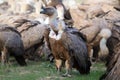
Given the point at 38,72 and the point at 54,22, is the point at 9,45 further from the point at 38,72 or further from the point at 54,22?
the point at 54,22

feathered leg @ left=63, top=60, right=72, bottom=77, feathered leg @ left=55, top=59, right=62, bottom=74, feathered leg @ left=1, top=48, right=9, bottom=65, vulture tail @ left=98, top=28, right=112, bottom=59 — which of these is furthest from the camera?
feathered leg @ left=1, top=48, right=9, bottom=65

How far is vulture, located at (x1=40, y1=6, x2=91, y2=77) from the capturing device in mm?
10008

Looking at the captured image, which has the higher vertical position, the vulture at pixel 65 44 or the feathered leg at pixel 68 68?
the vulture at pixel 65 44

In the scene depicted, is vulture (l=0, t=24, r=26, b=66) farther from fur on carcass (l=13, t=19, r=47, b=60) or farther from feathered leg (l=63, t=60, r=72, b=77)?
feathered leg (l=63, t=60, r=72, b=77)

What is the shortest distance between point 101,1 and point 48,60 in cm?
598

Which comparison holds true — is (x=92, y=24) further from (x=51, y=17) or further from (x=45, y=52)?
(x=51, y=17)

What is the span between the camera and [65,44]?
9.98 m

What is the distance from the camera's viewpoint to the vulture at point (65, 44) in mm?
10008

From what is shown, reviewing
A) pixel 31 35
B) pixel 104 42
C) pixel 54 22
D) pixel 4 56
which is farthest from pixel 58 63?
pixel 31 35

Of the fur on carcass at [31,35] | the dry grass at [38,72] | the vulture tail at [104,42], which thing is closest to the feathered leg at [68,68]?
the dry grass at [38,72]

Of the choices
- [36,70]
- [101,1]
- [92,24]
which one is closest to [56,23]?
[36,70]

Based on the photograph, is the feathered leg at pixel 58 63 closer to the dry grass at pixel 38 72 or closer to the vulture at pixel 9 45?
the dry grass at pixel 38 72

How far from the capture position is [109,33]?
490 inches

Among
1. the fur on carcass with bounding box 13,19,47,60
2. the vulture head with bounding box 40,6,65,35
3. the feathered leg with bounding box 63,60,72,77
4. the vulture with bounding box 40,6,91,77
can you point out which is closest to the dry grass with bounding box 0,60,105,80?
the feathered leg with bounding box 63,60,72,77
